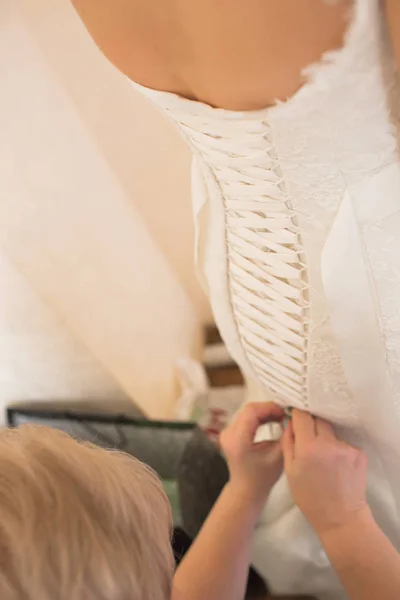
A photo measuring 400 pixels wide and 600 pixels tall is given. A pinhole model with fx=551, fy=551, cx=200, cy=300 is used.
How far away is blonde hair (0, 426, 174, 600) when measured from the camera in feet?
1.32

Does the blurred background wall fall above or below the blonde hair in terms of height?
above

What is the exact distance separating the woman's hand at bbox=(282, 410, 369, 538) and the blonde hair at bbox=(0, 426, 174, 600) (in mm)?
216

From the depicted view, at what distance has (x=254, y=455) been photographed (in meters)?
0.75

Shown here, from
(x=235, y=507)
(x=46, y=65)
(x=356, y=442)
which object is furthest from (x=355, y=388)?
(x=46, y=65)

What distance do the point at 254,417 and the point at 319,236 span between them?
347 millimetres

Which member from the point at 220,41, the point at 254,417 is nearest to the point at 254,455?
the point at 254,417

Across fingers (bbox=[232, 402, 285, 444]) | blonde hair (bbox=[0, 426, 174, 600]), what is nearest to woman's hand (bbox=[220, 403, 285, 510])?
fingers (bbox=[232, 402, 285, 444])

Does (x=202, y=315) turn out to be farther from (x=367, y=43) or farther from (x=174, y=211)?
(x=367, y=43)

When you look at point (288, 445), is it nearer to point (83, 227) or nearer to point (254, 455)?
point (254, 455)

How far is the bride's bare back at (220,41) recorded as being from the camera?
0.35 m

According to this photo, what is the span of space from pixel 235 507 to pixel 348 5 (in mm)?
619

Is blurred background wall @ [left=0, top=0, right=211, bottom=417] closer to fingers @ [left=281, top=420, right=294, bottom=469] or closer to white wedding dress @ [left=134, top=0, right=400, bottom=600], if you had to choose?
white wedding dress @ [left=134, top=0, right=400, bottom=600]

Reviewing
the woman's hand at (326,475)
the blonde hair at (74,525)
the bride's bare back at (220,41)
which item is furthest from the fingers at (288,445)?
the bride's bare back at (220,41)

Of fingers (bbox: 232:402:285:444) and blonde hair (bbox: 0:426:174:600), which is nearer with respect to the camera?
blonde hair (bbox: 0:426:174:600)
